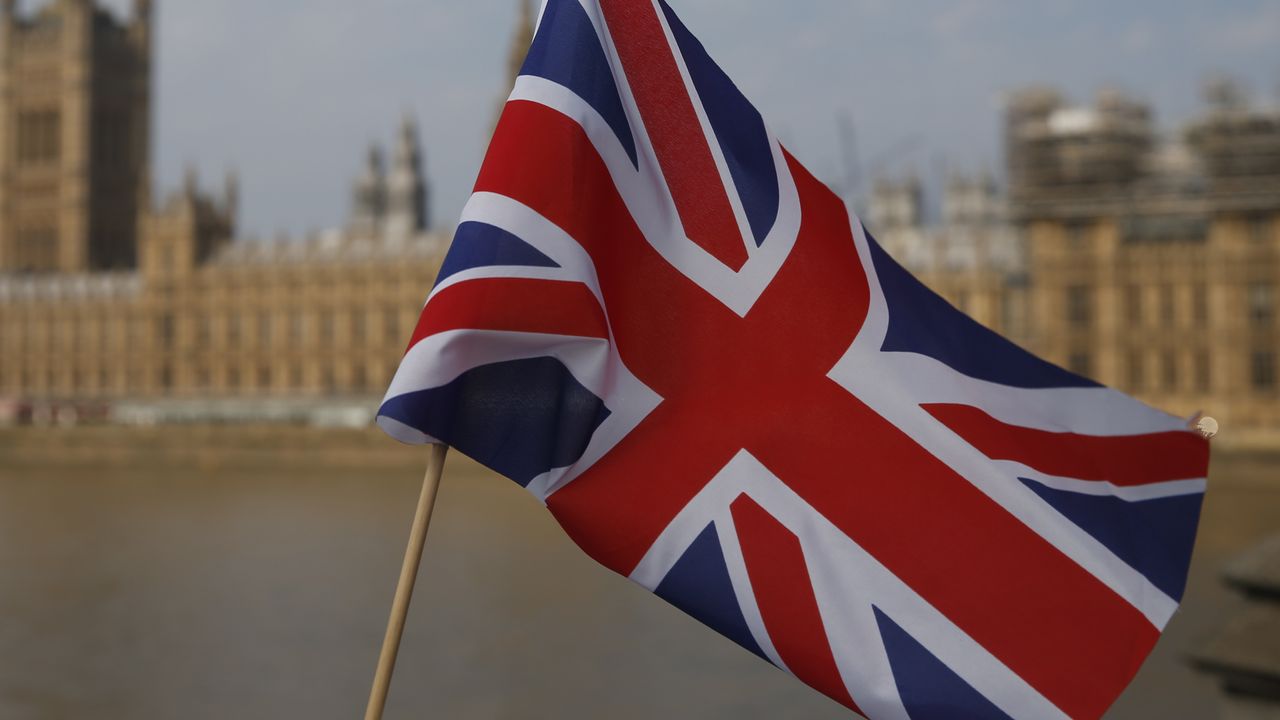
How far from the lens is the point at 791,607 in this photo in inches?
91.1

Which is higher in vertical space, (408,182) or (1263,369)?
(408,182)

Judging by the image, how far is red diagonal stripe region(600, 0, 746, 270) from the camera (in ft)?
8.18

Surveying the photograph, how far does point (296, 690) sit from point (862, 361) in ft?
20.6

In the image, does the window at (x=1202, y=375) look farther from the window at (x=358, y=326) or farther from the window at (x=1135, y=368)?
the window at (x=358, y=326)

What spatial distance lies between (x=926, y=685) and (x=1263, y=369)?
122ft


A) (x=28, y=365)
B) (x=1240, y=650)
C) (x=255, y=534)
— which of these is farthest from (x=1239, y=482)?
(x=28, y=365)

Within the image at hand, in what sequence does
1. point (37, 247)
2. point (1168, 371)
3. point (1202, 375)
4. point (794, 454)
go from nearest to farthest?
point (794, 454)
point (1202, 375)
point (1168, 371)
point (37, 247)

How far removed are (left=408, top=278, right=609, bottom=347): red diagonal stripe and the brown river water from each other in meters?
2.42

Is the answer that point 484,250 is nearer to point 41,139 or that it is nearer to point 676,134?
point 676,134

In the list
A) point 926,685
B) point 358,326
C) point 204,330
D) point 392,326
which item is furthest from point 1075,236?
point 926,685

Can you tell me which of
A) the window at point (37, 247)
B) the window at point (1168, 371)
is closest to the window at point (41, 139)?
the window at point (37, 247)

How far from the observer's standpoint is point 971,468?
2506 mm

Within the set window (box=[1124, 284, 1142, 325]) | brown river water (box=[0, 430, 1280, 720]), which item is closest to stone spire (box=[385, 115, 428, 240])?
window (box=[1124, 284, 1142, 325])

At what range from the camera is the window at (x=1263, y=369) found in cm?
3538
